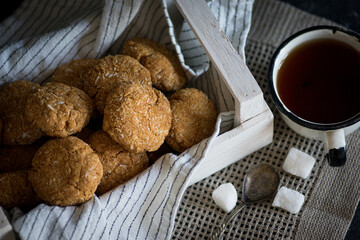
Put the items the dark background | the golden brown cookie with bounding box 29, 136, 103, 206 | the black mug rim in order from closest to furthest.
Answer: the golden brown cookie with bounding box 29, 136, 103, 206, the black mug rim, the dark background

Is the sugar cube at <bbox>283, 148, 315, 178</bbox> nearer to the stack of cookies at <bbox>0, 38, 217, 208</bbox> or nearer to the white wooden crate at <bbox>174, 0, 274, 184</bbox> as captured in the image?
the white wooden crate at <bbox>174, 0, 274, 184</bbox>

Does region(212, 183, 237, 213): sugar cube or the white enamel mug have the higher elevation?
the white enamel mug

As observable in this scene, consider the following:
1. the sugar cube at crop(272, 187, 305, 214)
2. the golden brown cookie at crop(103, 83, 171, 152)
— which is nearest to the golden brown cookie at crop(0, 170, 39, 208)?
the golden brown cookie at crop(103, 83, 171, 152)

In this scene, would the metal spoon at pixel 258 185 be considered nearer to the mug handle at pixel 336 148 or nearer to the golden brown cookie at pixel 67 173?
the mug handle at pixel 336 148

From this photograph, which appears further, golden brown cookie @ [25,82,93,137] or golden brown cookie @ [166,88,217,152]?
golden brown cookie @ [166,88,217,152]

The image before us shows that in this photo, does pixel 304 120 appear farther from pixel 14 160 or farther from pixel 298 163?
pixel 14 160

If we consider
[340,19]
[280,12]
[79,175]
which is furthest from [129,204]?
[340,19]
